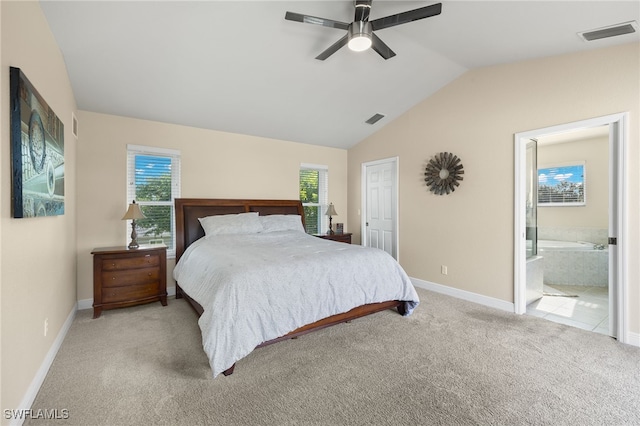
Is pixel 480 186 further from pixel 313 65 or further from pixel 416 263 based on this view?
pixel 313 65

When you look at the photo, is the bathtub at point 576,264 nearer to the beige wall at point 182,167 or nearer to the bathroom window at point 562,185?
the bathroom window at point 562,185

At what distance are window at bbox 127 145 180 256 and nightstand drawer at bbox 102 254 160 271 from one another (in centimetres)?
48

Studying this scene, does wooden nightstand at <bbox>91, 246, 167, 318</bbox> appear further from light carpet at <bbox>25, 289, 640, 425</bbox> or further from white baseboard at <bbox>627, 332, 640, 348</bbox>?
white baseboard at <bbox>627, 332, 640, 348</bbox>

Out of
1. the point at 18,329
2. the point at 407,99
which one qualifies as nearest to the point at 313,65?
the point at 407,99

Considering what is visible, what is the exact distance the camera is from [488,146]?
Answer: 3.53 metres

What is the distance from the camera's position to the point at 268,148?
4816 millimetres

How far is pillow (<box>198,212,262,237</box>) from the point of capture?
12.6ft

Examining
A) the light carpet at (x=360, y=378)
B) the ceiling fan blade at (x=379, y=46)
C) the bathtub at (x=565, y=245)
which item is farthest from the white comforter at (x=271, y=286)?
the bathtub at (x=565, y=245)

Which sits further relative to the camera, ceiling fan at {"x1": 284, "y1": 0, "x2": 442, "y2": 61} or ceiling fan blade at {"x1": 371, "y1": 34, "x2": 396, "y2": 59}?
ceiling fan blade at {"x1": 371, "y1": 34, "x2": 396, "y2": 59}

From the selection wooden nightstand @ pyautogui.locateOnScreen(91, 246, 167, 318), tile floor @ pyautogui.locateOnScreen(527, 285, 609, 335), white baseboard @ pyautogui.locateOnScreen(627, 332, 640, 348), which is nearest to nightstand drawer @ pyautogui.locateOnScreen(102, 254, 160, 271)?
wooden nightstand @ pyautogui.locateOnScreen(91, 246, 167, 318)

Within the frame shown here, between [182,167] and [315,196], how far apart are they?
7.85 ft

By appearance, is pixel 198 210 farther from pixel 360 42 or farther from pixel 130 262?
pixel 360 42

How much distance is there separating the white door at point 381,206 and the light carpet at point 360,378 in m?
2.11

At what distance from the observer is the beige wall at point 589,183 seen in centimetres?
493
